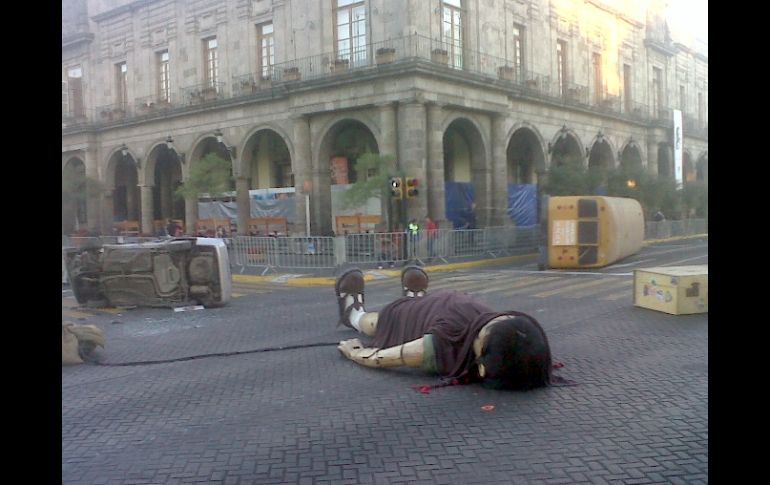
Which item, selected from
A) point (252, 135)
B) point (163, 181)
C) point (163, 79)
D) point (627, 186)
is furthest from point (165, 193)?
point (252, 135)

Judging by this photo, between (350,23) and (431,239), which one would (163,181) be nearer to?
(350,23)

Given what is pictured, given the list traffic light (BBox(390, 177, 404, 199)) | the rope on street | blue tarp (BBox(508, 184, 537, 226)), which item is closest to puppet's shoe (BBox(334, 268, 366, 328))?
the rope on street

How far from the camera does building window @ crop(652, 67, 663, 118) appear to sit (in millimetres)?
5672

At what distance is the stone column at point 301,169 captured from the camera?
18391 mm

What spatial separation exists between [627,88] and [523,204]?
6.90 metres

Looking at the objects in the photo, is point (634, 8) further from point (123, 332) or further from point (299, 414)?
point (123, 332)

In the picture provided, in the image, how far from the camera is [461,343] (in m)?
4.55

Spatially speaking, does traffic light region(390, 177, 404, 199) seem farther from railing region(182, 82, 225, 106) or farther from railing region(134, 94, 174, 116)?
railing region(134, 94, 174, 116)

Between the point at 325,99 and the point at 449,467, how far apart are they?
12.7m

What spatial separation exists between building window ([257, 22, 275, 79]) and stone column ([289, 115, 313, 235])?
26.2ft

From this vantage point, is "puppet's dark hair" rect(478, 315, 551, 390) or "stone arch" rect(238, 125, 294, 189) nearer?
"puppet's dark hair" rect(478, 315, 551, 390)
